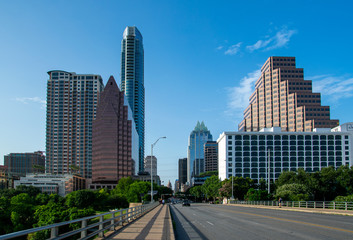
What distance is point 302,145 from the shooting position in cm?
15350

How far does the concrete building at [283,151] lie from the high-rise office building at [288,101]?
18422 mm

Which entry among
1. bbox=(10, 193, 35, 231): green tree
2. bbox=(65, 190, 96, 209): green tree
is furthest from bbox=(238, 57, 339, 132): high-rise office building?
bbox=(10, 193, 35, 231): green tree

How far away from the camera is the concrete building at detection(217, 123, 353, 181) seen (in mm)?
151250

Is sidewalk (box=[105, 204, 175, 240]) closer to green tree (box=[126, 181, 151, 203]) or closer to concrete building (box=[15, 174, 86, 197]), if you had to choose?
green tree (box=[126, 181, 151, 203])

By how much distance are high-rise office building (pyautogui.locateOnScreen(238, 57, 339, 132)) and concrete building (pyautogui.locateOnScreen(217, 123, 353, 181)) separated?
18.4 m

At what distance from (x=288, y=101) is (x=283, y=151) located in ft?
122

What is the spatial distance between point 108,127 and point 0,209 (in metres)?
139

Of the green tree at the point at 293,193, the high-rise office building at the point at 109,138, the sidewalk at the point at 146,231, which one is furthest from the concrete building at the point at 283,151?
the sidewalk at the point at 146,231

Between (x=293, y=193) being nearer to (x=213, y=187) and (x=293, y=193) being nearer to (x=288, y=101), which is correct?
(x=213, y=187)

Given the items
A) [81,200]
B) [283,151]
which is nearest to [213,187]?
Answer: [283,151]

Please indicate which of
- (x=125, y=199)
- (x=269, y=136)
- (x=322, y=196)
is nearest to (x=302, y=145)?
(x=269, y=136)

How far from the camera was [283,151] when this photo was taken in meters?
154

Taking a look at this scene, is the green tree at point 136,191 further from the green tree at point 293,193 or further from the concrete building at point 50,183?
the concrete building at point 50,183

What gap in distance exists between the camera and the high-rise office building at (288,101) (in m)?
173
